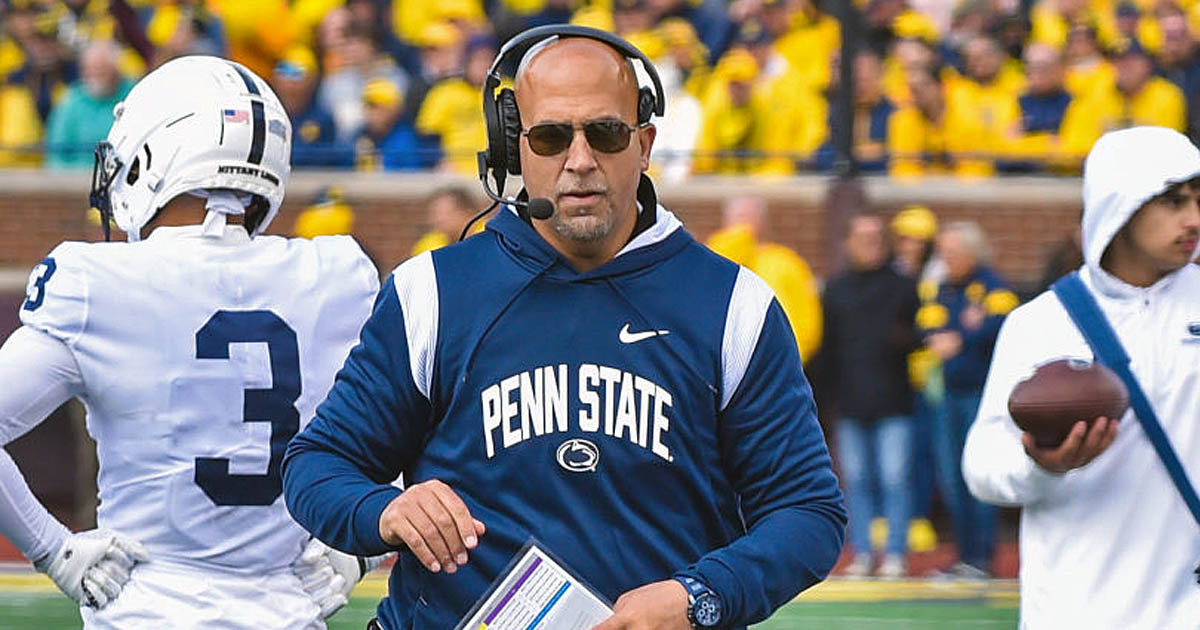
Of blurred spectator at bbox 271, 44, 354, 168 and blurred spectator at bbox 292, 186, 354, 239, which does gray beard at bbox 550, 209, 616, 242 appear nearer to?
blurred spectator at bbox 292, 186, 354, 239

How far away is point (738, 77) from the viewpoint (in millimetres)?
12820

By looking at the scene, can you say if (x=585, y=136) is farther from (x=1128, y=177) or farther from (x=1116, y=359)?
(x=1128, y=177)

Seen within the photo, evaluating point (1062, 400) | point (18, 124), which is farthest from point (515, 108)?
point (18, 124)

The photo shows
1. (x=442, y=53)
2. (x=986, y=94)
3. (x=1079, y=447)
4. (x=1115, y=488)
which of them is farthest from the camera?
(x=442, y=53)

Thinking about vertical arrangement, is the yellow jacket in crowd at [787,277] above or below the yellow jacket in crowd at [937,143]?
below

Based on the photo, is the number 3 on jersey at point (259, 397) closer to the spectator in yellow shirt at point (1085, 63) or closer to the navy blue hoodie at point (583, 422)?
the navy blue hoodie at point (583, 422)

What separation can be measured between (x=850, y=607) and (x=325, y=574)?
620cm

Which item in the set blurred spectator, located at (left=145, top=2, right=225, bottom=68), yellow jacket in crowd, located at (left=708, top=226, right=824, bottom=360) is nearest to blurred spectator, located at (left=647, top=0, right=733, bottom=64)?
yellow jacket in crowd, located at (left=708, top=226, right=824, bottom=360)

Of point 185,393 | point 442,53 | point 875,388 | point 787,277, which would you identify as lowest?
point 875,388

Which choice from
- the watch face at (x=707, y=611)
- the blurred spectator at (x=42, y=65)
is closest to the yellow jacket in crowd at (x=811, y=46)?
the blurred spectator at (x=42, y=65)

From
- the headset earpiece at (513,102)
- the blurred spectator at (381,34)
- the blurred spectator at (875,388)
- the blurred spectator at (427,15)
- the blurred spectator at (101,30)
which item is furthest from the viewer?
the blurred spectator at (101,30)

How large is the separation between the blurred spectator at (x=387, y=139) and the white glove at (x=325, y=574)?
29.9 feet

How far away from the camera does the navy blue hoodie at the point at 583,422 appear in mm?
3309

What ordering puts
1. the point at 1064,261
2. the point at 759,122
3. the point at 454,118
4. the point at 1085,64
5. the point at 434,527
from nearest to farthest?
the point at 434,527, the point at 1064,261, the point at 1085,64, the point at 759,122, the point at 454,118
